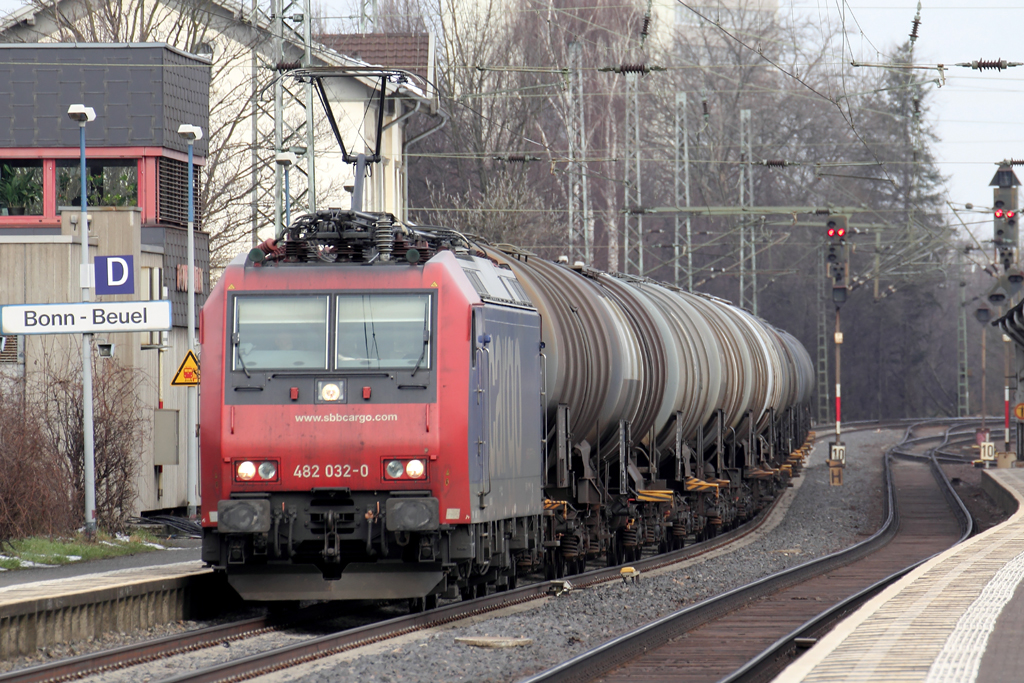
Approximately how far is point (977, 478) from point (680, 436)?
2345cm

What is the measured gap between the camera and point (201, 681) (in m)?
9.39

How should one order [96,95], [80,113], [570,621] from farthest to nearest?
[96,95] → [80,113] → [570,621]

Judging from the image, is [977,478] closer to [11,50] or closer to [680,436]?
[680,436]

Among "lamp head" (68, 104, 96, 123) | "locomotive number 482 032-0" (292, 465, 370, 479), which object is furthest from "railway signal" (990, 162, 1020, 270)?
"locomotive number 482 032-0" (292, 465, 370, 479)

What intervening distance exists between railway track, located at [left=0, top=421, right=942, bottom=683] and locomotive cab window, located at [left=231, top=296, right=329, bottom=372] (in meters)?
2.19

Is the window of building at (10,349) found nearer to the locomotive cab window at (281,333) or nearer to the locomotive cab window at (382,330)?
the locomotive cab window at (281,333)

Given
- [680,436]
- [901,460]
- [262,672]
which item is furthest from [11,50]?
[901,460]

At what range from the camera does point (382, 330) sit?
39.5 feet

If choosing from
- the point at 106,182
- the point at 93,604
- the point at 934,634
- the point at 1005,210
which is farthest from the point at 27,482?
the point at 1005,210

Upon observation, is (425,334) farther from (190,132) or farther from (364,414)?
(190,132)

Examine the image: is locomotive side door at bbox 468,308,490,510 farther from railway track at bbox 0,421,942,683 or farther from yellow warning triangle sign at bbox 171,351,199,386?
yellow warning triangle sign at bbox 171,351,199,386

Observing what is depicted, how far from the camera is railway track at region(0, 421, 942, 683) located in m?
9.70

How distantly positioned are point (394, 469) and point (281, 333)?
1489mm

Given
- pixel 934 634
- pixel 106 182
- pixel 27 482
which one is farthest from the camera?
pixel 106 182
